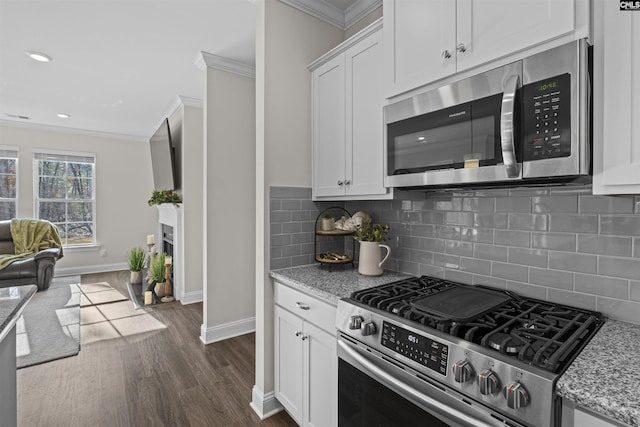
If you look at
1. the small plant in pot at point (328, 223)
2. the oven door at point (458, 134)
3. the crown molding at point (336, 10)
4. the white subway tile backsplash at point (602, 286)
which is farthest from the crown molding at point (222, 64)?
the white subway tile backsplash at point (602, 286)

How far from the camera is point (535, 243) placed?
4.56ft

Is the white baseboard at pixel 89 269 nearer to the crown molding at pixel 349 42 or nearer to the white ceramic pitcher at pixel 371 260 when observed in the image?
the crown molding at pixel 349 42

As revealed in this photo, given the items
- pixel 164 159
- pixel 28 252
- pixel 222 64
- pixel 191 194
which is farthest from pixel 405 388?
pixel 28 252

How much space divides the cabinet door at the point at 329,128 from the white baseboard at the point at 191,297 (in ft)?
9.67

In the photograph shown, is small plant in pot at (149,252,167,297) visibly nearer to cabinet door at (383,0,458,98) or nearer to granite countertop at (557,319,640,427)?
cabinet door at (383,0,458,98)

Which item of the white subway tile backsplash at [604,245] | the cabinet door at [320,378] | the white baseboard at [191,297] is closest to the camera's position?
the white subway tile backsplash at [604,245]

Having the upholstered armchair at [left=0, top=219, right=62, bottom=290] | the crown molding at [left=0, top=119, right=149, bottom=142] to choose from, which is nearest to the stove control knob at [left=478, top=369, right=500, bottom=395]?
the upholstered armchair at [left=0, top=219, right=62, bottom=290]

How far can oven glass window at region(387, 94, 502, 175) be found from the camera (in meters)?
1.21

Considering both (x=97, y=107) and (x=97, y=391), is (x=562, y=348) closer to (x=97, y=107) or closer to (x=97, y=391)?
(x=97, y=391)

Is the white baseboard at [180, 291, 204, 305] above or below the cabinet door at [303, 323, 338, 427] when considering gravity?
below

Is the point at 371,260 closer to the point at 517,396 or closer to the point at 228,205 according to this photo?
the point at 517,396

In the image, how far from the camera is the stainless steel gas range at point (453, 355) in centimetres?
85

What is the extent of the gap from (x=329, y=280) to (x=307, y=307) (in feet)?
0.65

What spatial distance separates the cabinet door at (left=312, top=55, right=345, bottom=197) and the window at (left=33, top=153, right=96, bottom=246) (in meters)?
5.98
